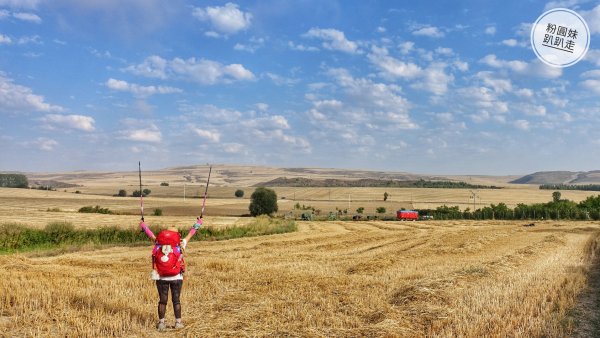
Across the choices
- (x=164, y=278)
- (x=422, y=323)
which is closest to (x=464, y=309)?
(x=422, y=323)

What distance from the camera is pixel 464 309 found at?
1131 cm

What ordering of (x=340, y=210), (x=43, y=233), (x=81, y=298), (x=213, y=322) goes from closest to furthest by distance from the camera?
(x=213, y=322)
(x=81, y=298)
(x=43, y=233)
(x=340, y=210)

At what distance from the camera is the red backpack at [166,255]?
10.2 metres

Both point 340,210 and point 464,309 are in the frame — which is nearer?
point 464,309

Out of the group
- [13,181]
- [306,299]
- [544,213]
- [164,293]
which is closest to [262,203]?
[544,213]

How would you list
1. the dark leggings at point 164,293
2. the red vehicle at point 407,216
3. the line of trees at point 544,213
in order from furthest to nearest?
1. the red vehicle at point 407,216
2. the line of trees at point 544,213
3. the dark leggings at point 164,293

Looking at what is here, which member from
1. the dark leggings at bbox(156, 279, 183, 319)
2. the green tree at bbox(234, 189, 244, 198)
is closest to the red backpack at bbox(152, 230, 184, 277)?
the dark leggings at bbox(156, 279, 183, 319)

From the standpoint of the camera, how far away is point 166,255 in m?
10.2

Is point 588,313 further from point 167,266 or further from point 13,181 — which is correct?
point 13,181

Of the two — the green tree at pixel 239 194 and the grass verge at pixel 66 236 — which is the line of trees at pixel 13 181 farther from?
the grass verge at pixel 66 236

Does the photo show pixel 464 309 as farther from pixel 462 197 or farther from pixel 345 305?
pixel 462 197

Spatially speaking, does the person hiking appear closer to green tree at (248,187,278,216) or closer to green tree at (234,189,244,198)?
green tree at (248,187,278,216)

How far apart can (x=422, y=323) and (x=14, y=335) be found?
848cm

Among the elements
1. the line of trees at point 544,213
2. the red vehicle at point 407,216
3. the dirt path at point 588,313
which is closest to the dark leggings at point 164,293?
the dirt path at point 588,313
